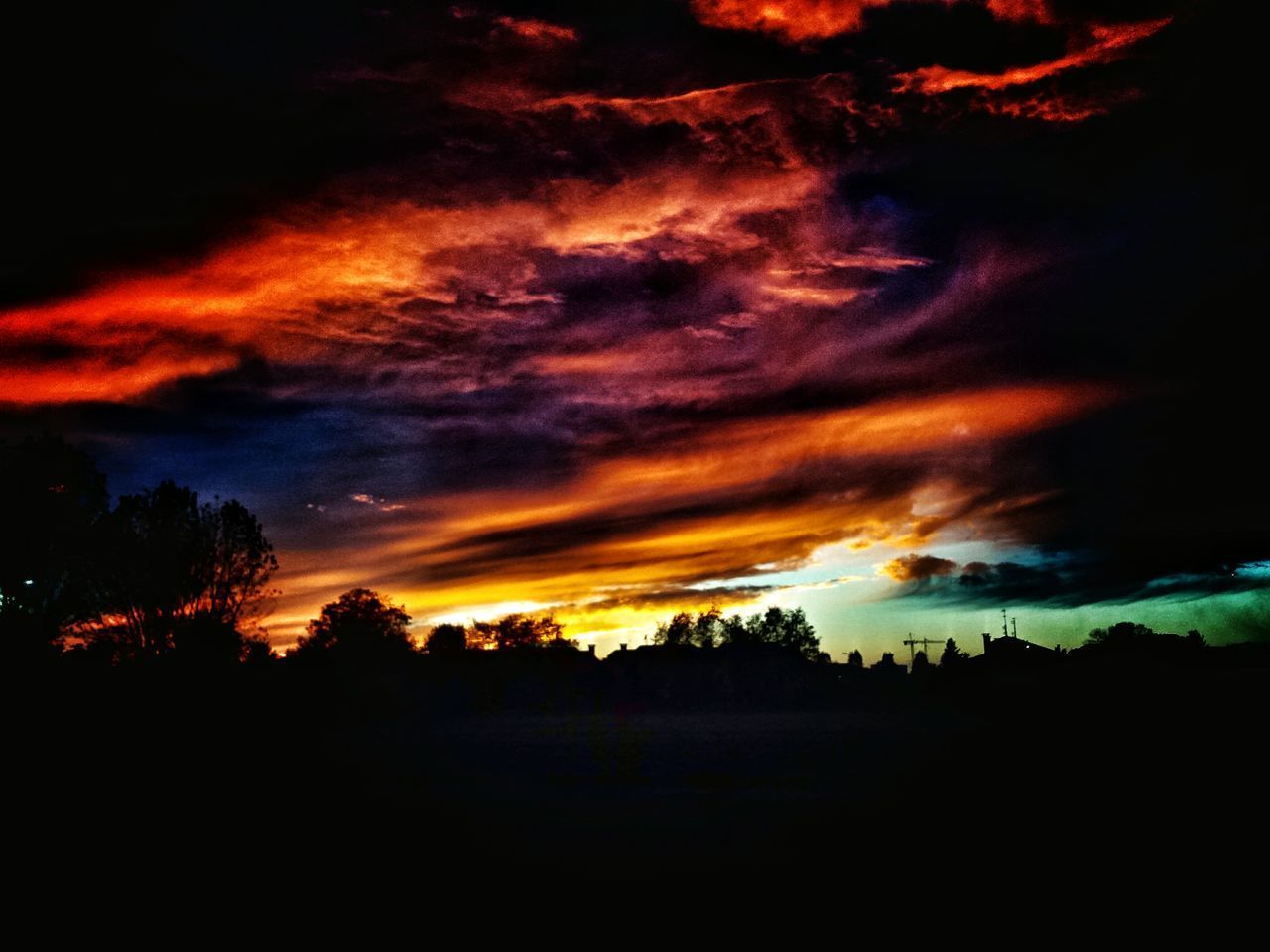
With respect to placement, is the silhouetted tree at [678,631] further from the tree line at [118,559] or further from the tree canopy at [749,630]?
the tree line at [118,559]

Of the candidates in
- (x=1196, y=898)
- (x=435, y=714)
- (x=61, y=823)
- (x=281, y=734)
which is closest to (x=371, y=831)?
(x=61, y=823)

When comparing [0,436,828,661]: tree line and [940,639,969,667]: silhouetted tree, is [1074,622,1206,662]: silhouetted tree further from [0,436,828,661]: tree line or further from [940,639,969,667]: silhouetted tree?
[0,436,828,661]: tree line

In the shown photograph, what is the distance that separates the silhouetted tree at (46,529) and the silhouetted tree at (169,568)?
97cm

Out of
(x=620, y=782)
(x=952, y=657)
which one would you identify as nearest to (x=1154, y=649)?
(x=952, y=657)

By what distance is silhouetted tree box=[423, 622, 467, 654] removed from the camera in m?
120

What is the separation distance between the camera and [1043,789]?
627 inches

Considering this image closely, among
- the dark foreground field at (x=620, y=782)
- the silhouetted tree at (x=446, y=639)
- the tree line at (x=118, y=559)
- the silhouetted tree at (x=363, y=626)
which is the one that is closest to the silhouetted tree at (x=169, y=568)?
the tree line at (x=118, y=559)

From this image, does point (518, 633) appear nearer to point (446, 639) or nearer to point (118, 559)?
point (446, 639)

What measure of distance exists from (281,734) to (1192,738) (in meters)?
32.0

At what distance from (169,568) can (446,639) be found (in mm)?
87799

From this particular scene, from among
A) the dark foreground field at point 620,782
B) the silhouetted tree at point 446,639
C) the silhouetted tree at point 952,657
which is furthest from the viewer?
the silhouetted tree at point 446,639

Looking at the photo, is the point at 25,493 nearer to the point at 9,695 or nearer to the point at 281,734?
the point at 281,734

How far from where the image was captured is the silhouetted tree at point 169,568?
3719 centimetres

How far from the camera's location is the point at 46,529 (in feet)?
120
